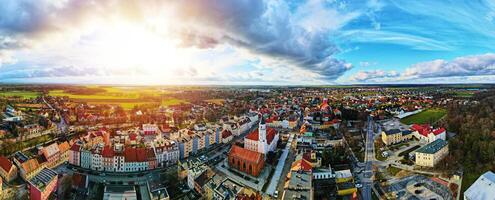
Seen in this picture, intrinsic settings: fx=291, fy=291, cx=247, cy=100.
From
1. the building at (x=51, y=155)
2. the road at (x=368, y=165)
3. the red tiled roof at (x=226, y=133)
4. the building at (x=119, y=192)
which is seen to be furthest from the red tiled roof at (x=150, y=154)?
the road at (x=368, y=165)

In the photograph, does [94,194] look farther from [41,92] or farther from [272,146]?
[41,92]

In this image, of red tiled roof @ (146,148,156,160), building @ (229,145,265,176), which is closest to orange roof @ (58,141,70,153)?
red tiled roof @ (146,148,156,160)

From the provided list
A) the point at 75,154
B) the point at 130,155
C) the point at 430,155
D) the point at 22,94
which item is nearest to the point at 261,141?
the point at 130,155

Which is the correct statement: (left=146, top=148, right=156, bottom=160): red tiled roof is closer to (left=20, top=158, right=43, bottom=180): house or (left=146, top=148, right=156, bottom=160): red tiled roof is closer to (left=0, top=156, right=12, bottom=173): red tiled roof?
(left=20, top=158, right=43, bottom=180): house

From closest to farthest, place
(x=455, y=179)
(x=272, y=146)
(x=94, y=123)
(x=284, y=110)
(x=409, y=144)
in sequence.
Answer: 1. (x=455, y=179)
2. (x=272, y=146)
3. (x=409, y=144)
4. (x=94, y=123)
5. (x=284, y=110)

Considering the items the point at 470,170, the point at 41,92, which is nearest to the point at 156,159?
the point at 470,170

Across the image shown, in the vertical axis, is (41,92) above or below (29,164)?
above

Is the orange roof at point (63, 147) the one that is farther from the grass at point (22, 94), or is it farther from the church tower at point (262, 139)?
the grass at point (22, 94)
